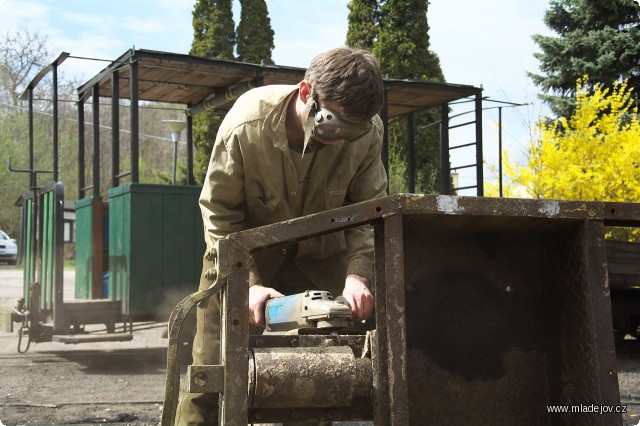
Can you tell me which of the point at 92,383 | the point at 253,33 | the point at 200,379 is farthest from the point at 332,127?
the point at 253,33

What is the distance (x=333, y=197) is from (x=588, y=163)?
9.40 meters

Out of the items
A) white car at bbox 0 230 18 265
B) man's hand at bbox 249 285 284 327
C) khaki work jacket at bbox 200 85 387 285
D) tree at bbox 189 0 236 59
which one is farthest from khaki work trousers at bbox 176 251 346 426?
white car at bbox 0 230 18 265

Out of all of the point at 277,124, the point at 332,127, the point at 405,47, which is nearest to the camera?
the point at 332,127

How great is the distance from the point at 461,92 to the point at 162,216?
3930mm

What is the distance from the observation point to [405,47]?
47.6 ft

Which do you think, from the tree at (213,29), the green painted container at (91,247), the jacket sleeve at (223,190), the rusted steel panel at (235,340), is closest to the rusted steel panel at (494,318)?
the rusted steel panel at (235,340)

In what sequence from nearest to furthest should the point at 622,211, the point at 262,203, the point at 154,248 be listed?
the point at 622,211 < the point at 262,203 < the point at 154,248

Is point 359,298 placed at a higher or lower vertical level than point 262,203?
lower

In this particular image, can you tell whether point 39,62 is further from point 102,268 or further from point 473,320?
point 473,320

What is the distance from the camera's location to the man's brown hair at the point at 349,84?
2.54 metres

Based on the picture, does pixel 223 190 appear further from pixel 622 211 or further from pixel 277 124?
pixel 622 211

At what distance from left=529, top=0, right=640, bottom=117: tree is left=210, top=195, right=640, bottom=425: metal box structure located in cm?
1258

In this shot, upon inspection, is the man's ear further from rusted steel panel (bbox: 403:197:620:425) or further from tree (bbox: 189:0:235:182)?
tree (bbox: 189:0:235:182)

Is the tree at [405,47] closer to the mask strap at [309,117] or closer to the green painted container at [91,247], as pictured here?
the green painted container at [91,247]
